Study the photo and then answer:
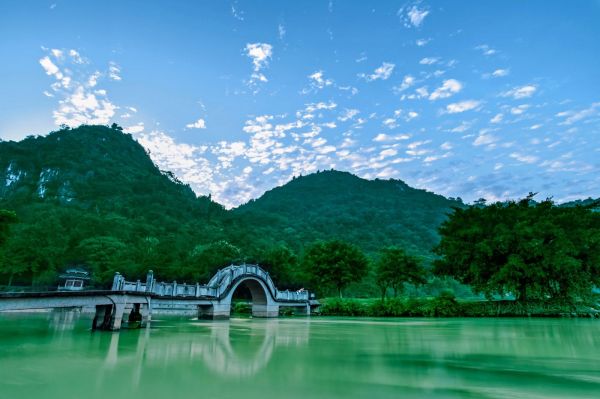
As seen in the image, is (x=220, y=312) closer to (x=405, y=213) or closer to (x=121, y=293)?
(x=121, y=293)

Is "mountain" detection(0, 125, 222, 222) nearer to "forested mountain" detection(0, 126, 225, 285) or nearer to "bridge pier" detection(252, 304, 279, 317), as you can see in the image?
"forested mountain" detection(0, 126, 225, 285)

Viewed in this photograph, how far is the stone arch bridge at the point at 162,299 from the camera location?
491 inches

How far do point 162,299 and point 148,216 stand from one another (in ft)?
205

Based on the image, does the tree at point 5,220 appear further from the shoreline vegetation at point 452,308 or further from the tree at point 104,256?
the shoreline vegetation at point 452,308

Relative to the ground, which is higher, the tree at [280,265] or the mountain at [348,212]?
the mountain at [348,212]

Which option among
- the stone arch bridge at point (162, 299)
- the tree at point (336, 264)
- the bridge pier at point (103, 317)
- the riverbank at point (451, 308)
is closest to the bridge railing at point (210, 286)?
the stone arch bridge at point (162, 299)

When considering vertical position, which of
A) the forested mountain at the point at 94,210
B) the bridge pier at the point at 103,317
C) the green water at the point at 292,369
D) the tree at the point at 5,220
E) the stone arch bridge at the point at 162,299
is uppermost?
the forested mountain at the point at 94,210

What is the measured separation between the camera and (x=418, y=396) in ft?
17.6

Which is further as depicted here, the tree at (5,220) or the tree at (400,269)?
the tree at (400,269)

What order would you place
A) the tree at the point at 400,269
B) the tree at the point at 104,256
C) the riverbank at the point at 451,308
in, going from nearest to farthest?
the riverbank at the point at 451,308, the tree at the point at 400,269, the tree at the point at 104,256

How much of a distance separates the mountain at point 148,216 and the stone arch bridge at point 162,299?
451 inches

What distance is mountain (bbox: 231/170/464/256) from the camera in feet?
272

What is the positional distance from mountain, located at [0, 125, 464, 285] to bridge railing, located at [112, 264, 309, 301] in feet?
37.5

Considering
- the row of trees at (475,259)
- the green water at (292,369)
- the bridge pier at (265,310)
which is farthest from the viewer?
the bridge pier at (265,310)
